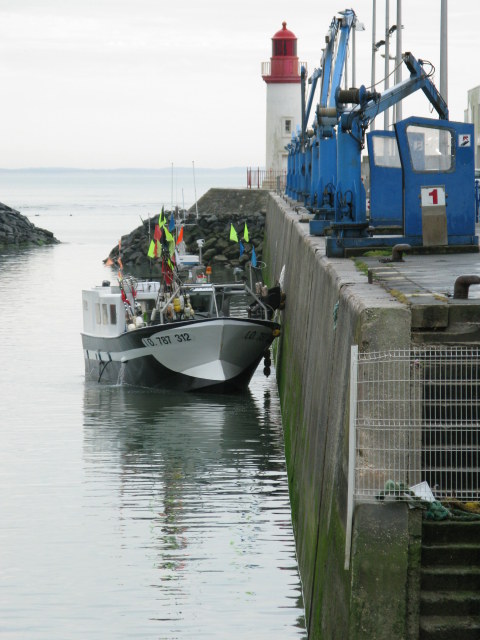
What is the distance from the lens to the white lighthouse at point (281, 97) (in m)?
69.2

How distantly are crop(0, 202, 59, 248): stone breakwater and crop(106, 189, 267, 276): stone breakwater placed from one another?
18.1 m

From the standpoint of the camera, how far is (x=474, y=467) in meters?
9.92

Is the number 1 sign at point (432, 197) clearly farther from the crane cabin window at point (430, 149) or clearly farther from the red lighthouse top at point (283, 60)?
the red lighthouse top at point (283, 60)

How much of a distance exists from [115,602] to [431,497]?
5.13 meters

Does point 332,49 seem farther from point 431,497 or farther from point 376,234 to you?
point 431,497

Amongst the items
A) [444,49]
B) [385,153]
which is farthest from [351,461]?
[444,49]

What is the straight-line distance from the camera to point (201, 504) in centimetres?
1698

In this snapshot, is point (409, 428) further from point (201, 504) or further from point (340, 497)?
point (201, 504)

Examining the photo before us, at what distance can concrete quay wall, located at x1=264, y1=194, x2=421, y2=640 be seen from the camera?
8.62 meters

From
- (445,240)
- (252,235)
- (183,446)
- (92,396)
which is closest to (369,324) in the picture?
(445,240)

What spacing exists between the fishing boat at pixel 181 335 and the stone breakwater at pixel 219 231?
104 feet

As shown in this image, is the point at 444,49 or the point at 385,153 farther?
the point at 444,49

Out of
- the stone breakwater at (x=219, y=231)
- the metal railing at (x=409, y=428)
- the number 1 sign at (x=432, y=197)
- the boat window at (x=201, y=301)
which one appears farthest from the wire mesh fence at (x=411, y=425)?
the stone breakwater at (x=219, y=231)

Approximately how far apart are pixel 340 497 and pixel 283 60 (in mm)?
62464
